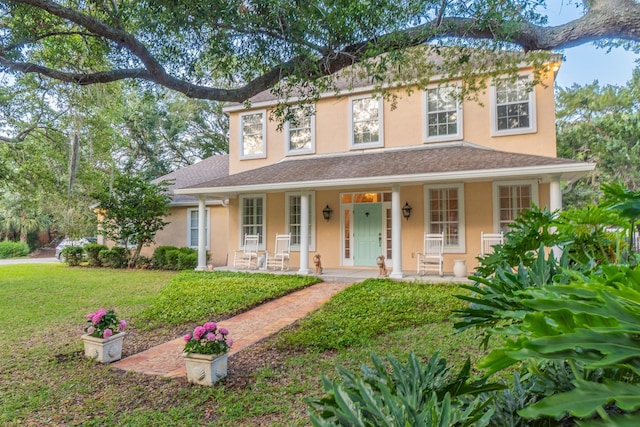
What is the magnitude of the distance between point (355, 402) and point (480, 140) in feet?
34.3

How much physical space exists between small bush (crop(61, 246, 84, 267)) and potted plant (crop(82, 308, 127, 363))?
43.2ft

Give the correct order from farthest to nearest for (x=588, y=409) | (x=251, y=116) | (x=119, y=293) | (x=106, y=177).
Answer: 1. (x=106, y=177)
2. (x=251, y=116)
3. (x=119, y=293)
4. (x=588, y=409)

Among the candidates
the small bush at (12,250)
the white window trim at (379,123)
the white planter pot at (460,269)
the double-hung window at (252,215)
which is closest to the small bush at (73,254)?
the double-hung window at (252,215)

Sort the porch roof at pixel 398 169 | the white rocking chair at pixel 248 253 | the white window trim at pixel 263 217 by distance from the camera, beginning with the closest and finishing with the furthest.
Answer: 1. the porch roof at pixel 398 169
2. the white rocking chair at pixel 248 253
3. the white window trim at pixel 263 217

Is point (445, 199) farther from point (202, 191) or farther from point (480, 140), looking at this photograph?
point (202, 191)

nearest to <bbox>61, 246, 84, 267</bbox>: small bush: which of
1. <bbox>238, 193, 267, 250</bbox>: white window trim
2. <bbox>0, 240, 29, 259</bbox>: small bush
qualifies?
<bbox>238, 193, 267, 250</bbox>: white window trim

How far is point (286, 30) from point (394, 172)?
507cm

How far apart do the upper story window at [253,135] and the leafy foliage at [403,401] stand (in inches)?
476

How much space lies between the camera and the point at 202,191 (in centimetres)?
1167

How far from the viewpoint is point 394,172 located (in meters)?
9.46

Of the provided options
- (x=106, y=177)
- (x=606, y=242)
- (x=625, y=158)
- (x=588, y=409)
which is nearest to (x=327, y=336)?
(x=606, y=242)

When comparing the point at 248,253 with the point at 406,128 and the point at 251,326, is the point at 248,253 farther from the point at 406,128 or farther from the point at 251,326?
the point at 406,128

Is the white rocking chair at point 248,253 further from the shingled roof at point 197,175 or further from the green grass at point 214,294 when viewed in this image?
the shingled roof at point 197,175

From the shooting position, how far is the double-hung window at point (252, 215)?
1269cm
